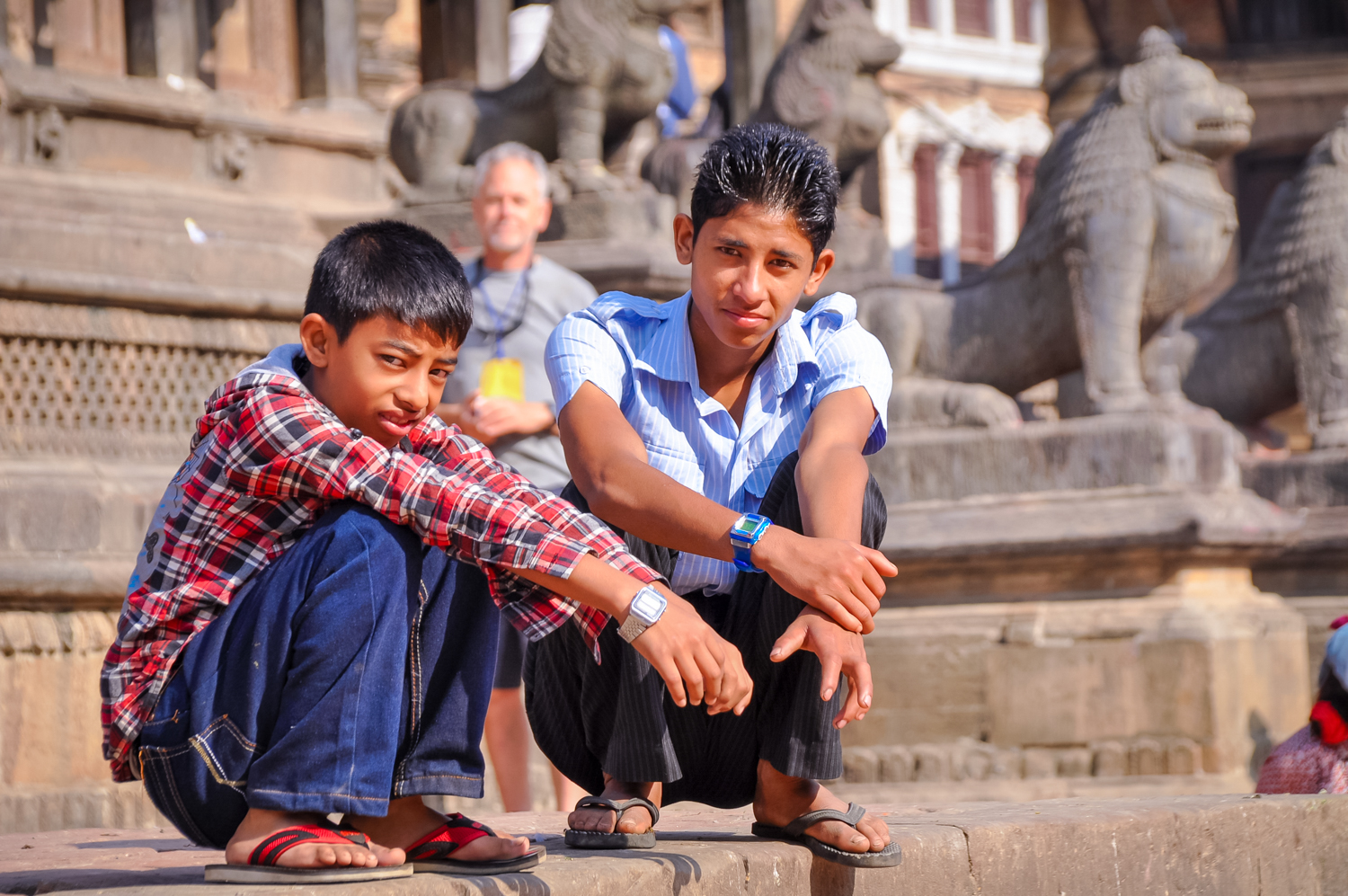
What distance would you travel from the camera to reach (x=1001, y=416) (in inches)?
244

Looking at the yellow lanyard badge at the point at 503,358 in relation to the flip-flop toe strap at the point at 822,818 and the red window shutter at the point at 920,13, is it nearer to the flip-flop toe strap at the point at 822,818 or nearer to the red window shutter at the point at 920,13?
the flip-flop toe strap at the point at 822,818

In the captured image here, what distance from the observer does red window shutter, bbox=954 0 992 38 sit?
29391 mm

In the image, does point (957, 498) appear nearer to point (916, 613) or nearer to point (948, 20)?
point (916, 613)

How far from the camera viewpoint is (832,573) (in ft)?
7.63

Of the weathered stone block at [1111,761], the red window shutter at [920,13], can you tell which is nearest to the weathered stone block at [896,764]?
the weathered stone block at [1111,761]

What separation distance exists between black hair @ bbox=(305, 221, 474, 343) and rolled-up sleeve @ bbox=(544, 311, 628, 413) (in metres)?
0.33

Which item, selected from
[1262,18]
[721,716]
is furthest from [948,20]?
[721,716]

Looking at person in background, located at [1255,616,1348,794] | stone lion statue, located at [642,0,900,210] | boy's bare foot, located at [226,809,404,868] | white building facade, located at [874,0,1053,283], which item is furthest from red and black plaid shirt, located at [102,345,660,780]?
white building facade, located at [874,0,1053,283]

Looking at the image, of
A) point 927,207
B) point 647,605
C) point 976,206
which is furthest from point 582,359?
point 976,206

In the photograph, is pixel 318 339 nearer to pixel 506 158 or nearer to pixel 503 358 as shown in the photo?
pixel 503 358

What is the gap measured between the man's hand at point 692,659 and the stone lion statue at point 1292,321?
5.80 meters

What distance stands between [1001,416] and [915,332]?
726 millimetres

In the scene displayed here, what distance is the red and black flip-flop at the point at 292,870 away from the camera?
6.82 feet

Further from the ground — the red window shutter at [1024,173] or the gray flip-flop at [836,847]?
the red window shutter at [1024,173]
